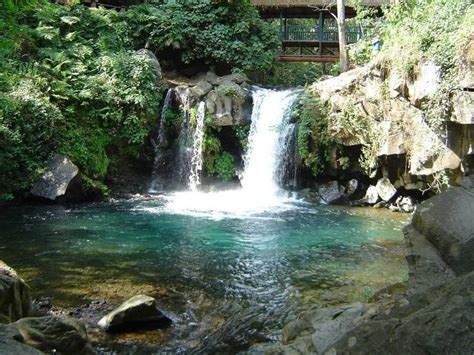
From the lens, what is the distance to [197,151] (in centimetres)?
1666

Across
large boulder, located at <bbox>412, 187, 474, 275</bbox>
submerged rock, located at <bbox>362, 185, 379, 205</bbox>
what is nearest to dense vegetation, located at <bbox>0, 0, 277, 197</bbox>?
submerged rock, located at <bbox>362, 185, 379, 205</bbox>

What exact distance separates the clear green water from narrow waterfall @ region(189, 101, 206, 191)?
3.76 metres

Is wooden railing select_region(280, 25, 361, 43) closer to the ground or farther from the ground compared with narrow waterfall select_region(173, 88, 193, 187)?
farther from the ground

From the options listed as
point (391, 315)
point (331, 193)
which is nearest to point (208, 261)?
point (391, 315)

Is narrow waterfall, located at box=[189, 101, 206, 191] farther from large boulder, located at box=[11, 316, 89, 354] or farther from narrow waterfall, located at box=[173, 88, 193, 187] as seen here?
large boulder, located at box=[11, 316, 89, 354]

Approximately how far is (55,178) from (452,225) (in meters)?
12.0

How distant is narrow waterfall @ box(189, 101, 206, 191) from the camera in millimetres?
16562

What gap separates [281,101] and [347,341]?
49.7 ft

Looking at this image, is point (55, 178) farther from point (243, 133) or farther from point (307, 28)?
point (307, 28)

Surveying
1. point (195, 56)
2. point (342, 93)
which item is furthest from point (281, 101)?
point (195, 56)

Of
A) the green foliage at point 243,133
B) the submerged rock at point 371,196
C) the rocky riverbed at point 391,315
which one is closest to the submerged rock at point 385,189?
the submerged rock at point 371,196

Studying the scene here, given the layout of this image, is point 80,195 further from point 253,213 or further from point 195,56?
point 195,56

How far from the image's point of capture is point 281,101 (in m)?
17.2

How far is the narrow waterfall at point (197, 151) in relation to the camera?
16562 millimetres
